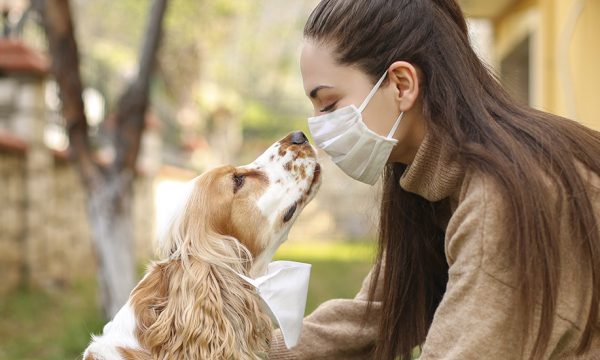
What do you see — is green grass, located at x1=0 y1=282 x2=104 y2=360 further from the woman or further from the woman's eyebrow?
the woman's eyebrow

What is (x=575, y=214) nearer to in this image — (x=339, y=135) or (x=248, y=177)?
(x=339, y=135)

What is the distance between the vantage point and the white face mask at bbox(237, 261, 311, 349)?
2.74m

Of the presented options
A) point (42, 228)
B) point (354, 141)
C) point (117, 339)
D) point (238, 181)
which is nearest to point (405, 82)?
point (354, 141)

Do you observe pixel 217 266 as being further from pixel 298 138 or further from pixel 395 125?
pixel 395 125

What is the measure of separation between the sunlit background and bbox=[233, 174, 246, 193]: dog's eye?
0.21 metres

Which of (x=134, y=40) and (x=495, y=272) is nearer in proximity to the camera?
(x=495, y=272)

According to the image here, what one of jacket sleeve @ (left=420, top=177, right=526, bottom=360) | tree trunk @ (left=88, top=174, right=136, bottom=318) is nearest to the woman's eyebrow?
jacket sleeve @ (left=420, top=177, right=526, bottom=360)

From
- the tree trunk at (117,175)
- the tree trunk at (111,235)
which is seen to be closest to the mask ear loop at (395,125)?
the tree trunk at (117,175)

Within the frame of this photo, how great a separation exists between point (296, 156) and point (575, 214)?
3.44 feet

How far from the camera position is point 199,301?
267 centimetres

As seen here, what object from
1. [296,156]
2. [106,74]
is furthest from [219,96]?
[296,156]

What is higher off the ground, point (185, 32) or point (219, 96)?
point (185, 32)

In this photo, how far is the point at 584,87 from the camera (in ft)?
20.0

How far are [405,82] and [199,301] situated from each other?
34.9 inches
